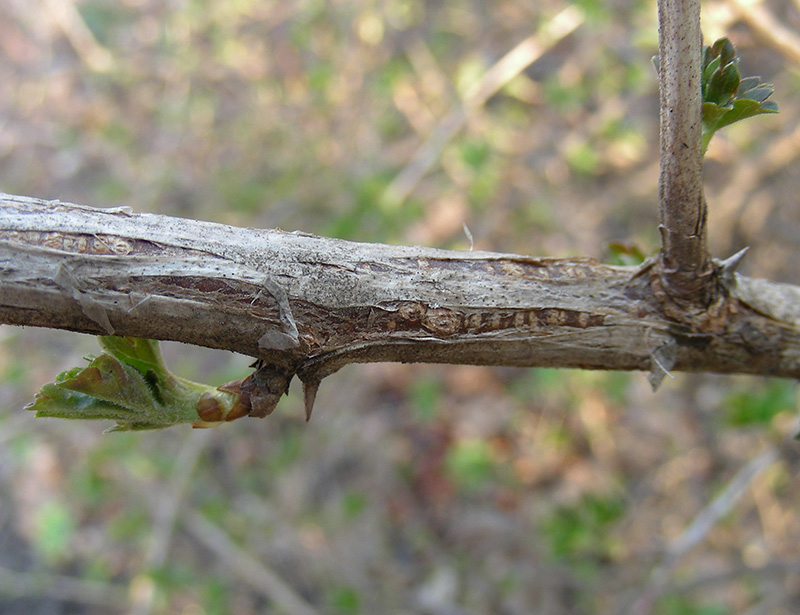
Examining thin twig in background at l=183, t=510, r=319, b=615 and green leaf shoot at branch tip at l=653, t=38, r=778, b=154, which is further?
thin twig in background at l=183, t=510, r=319, b=615

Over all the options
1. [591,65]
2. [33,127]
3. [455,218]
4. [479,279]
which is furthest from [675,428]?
[33,127]

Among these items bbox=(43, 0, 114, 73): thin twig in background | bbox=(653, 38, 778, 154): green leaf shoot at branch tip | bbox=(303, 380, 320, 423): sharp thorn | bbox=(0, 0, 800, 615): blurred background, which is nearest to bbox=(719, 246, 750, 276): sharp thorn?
bbox=(653, 38, 778, 154): green leaf shoot at branch tip

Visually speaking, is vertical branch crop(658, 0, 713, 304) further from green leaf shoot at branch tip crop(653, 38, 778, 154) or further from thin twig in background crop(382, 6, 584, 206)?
thin twig in background crop(382, 6, 584, 206)

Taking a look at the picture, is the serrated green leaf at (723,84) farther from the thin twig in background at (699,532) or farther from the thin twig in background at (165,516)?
the thin twig in background at (165,516)

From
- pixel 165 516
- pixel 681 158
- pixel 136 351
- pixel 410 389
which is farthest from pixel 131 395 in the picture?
pixel 410 389

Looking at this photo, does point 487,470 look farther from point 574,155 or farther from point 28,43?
point 28,43

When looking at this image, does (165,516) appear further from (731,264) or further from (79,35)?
(79,35)
